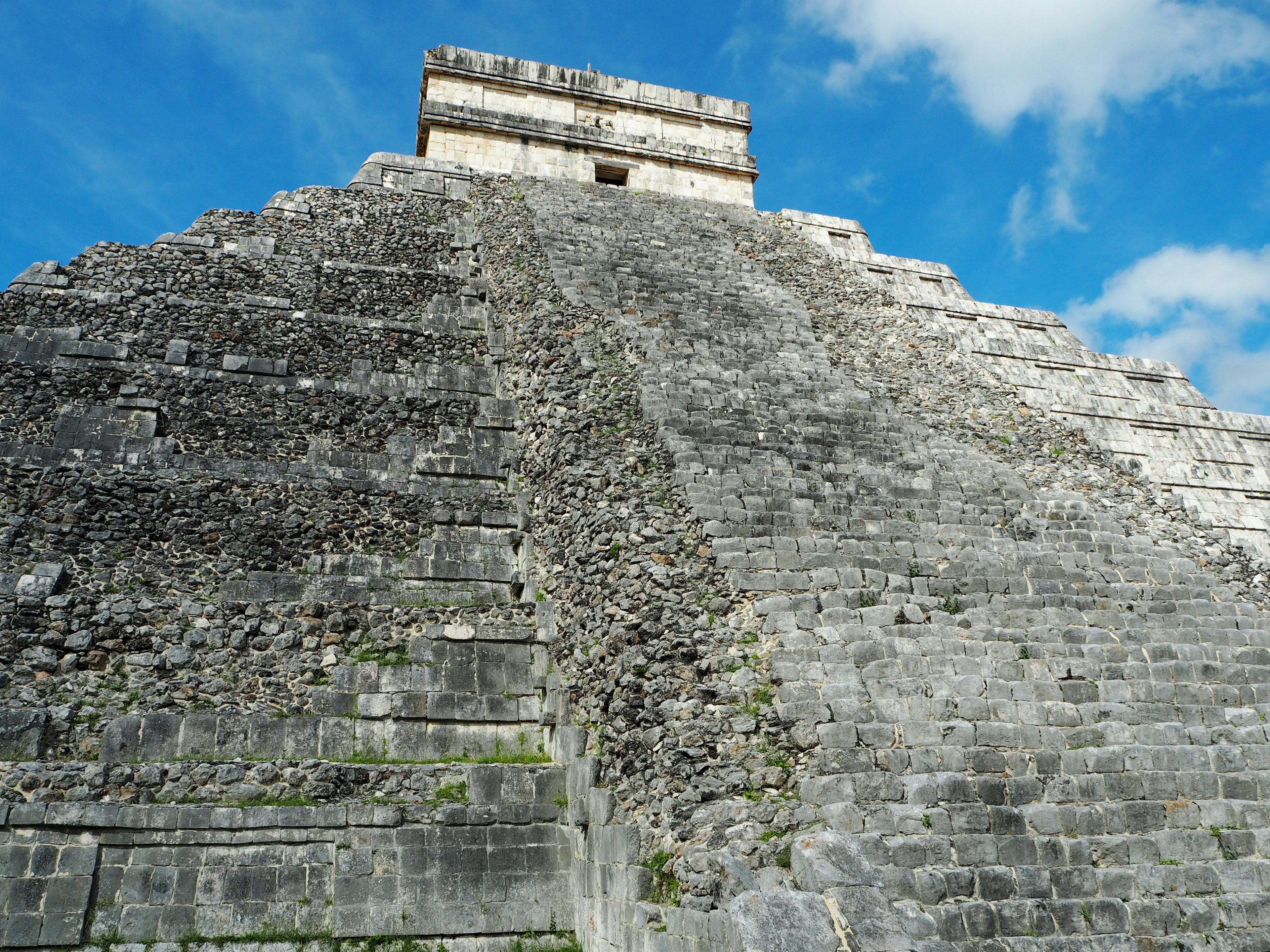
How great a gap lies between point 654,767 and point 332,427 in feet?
19.3

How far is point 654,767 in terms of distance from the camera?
6.35 meters

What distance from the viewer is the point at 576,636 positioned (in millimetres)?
7988

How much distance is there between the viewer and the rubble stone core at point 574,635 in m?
5.66

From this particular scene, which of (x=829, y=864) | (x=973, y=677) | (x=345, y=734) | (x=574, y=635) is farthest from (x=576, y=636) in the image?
(x=829, y=864)

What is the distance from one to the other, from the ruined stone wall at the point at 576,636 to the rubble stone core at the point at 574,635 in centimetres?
4

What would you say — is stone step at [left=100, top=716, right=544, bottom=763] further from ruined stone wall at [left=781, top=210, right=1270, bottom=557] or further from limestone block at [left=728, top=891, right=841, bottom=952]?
ruined stone wall at [left=781, top=210, right=1270, bottom=557]

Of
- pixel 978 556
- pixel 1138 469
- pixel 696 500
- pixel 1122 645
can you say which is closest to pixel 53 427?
pixel 696 500

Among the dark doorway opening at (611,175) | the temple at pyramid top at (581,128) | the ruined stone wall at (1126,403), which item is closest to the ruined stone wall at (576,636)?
the ruined stone wall at (1126,403)

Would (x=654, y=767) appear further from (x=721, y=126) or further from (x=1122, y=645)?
(x=721, y=126)

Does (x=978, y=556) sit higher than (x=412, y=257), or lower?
lower

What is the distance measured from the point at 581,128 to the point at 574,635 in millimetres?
12516

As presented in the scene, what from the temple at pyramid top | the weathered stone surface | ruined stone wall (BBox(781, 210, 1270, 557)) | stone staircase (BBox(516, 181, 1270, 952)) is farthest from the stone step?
the temple at pyramid top

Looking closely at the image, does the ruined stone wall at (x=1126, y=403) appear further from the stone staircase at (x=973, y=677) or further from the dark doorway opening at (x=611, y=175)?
the stone staircase at (x=973, y=677)

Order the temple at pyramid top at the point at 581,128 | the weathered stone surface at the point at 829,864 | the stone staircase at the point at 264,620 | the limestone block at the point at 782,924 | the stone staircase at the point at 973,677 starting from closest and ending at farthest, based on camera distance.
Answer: the limestone block at the point at 782,924 → the weathered stone surface at the point at 829,864 → the stone staircase at the point at 973,677 → the stone staircase at the point at 264,620 → the temple at pyramid top at the point at 581,128
